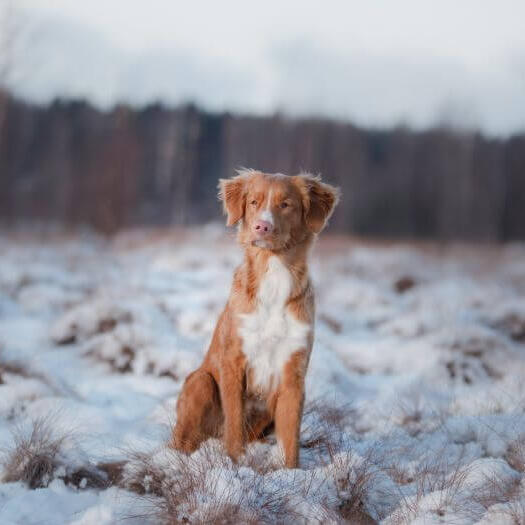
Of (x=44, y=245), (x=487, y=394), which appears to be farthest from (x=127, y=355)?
(x=44, y=245)

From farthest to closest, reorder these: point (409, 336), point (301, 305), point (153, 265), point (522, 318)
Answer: point (153, 265), point (522, 318), point (409, 336), point (301, 305)

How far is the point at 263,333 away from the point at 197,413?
0.65 m

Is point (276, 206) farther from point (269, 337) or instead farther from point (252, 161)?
point (252, 161)

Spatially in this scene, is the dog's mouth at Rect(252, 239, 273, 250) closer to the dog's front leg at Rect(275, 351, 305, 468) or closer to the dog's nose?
the dog's nose

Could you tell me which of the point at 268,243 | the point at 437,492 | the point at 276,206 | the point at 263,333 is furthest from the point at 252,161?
the point at 437,492

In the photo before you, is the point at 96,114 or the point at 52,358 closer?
the point at 52,358

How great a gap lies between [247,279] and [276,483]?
125 centimetres

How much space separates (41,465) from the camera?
3441 mm

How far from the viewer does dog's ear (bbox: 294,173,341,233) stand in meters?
3.98

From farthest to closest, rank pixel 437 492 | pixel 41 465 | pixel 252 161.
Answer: pixel 252 161
pixel 41 465
pixel 437 492

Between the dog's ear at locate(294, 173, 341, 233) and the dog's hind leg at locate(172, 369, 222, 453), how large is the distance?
1.17 m

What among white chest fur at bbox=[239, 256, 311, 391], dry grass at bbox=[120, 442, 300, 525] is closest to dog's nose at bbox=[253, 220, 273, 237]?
white chest fur at bbox=[239, 256, 311, 391]

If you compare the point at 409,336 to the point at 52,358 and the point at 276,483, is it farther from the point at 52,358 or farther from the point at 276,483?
the point at 276,483

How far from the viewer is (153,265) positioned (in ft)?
45.2
